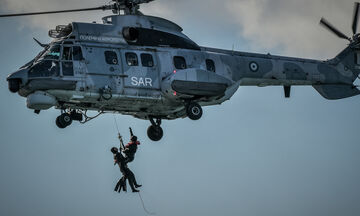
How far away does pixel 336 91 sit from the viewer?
28484 mm

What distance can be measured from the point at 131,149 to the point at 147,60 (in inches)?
103

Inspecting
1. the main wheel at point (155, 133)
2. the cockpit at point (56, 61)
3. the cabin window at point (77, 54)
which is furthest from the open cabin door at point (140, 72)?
the main wheel at point (155, 133)

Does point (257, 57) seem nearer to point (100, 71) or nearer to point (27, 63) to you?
point (100, 71)

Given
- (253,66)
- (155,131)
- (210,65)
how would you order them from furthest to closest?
1. (253,66)
2. (155,131)
3. (210,65)

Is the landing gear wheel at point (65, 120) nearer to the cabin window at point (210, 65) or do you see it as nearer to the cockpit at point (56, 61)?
the cockpit at point (56, 61)

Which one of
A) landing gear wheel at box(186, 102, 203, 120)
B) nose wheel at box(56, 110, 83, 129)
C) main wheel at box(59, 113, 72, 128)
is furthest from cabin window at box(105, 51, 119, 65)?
landing gear wheel at box(186, 102, 203, 120)

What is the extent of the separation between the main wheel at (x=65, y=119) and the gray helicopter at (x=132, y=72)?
1 centimetres

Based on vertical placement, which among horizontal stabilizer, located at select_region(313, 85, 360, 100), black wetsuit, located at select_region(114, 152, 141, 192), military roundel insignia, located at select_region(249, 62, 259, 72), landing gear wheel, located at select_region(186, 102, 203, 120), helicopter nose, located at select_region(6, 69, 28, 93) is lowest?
black wetsuit, located at select_region(114, 152, 141, 192)

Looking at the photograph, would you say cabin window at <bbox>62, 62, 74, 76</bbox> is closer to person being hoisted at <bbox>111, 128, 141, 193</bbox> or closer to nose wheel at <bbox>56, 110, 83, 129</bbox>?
nose wheel at <bbox>56, 110, 83, 129</bbox>

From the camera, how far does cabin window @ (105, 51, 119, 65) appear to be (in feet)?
78.3

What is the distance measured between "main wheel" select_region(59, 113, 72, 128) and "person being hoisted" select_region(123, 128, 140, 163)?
1877 mm

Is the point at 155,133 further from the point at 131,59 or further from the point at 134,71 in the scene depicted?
the point at 131,59

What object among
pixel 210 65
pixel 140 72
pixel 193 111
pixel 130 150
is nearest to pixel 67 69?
pixel 140 72

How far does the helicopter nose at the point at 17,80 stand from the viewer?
74.6 ft
